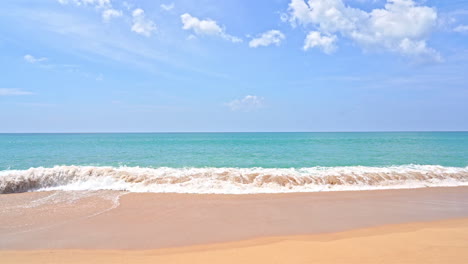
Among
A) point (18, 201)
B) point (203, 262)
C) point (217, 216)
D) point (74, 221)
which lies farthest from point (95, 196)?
point (203, 262)

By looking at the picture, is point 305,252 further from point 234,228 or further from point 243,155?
point 243,155

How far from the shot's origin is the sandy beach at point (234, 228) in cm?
391

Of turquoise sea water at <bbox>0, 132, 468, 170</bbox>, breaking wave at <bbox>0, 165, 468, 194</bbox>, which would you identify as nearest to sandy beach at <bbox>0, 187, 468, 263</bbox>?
breaking wave at <bbox>0, 165, 468, 194</bbox>

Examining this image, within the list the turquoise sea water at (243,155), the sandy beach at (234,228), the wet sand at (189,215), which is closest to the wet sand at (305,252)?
the sandy beach at (234,228)

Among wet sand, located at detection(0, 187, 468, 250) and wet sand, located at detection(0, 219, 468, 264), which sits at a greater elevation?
wet sand, located at detection(0, 219, 468, 264)

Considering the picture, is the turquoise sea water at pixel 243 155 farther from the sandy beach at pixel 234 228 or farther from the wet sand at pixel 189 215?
the sandy beach at pixel 234 228

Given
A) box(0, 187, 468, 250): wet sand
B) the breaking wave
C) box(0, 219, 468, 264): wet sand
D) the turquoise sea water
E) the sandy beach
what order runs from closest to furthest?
box(0, 219, 468, 264): wet sand < the sandy beach < box(0, 187, 468, 250): wet sand < the breaking wave < the turquoise sea water

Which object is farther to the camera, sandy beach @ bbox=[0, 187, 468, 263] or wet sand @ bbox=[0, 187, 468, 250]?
wet sand @ bbox=[0, 187, 468, 250]

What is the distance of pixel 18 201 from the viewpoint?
7.91 meters

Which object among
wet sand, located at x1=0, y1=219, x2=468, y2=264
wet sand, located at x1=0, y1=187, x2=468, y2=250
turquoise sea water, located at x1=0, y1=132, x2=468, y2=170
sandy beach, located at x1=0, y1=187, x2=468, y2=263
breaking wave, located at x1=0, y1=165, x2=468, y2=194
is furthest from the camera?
turquoise sea water, located at x1=0, y1=132, x2=468, y2=170

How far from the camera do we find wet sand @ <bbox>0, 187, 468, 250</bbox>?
474 cm

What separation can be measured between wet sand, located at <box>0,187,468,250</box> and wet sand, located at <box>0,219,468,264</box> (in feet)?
0.85

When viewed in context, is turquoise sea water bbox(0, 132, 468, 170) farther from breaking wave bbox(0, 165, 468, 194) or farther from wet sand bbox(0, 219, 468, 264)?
wet sand bbox(0, 219, 468, 264)

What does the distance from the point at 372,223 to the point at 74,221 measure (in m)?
6.63
